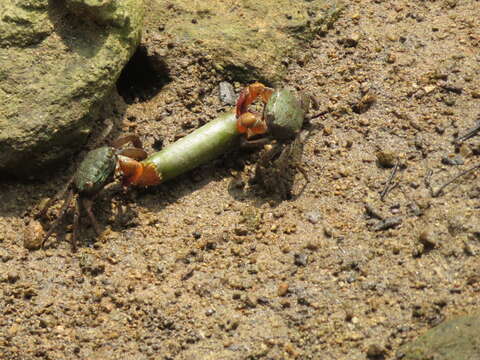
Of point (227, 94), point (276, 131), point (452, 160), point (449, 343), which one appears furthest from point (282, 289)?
point (227, 94)

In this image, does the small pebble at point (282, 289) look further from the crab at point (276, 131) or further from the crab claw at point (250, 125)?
the crab claw at point (250, 125)

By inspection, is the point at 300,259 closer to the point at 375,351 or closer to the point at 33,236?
the point at 375,351

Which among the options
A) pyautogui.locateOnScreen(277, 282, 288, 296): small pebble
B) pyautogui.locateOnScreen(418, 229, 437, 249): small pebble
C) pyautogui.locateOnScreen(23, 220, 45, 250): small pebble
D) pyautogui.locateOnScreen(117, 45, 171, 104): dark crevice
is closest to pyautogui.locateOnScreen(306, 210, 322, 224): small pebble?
pyautogui.locateOnScreen(277, 282, 288, 296): small pebble

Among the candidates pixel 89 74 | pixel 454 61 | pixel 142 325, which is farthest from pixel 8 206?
pixel 454 61

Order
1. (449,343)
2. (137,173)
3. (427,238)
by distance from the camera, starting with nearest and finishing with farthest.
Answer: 1. (449,343)
2. (427,238)
3. (137,173)

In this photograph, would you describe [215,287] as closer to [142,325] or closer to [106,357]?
[142,325]
